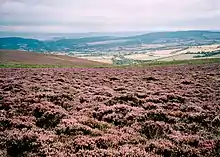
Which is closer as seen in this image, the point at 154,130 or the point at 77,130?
the point at 77,130

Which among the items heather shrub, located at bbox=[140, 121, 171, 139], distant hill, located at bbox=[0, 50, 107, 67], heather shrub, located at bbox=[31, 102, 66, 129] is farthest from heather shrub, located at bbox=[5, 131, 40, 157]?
distant hill, located at bbox=[0, 50, 107, 67]

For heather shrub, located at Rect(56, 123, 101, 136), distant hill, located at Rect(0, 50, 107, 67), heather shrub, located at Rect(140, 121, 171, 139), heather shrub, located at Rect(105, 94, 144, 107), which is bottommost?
distant hill, located at Rect(0, 50, 107, 67)

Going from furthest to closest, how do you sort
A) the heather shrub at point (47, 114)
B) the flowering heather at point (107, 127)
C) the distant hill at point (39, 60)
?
the distant hill at point (39, 60) < the heather shrub at point (47, 114) < the flowering heather at point (107, 127)

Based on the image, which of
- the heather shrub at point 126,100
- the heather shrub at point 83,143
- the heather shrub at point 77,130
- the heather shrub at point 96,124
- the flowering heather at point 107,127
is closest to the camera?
the flowering heather at point 107,127

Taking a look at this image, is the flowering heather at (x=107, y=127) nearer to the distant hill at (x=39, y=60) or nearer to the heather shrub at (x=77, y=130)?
the heather shrub at (x=77, y=130)

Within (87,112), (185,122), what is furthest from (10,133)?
(185,122)

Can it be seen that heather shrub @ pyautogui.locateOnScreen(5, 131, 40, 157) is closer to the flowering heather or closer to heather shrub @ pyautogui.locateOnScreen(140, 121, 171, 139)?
the flowering heather

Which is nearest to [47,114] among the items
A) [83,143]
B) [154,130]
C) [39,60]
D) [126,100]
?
[83,143]

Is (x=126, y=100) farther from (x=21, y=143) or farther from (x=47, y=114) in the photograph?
(x=21, y=143)

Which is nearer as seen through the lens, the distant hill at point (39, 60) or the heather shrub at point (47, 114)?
the heather shrub at point (47, 114)

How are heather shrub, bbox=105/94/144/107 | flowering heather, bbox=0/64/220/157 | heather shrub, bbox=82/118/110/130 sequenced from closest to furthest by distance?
flowering heather, bbox=0/64/220/157
heather shrub, bbox=82/118/110/130
heather shrub, bbox=105/94/144/107

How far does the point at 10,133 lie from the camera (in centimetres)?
1112

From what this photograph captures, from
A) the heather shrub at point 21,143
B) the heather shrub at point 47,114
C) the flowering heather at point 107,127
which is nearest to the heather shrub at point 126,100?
the flowering heather at point 107,127

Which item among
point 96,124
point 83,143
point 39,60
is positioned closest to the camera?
point 83,143
